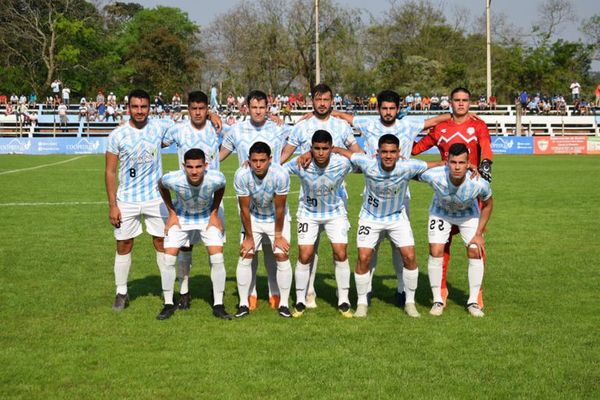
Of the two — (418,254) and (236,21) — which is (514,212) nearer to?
(418,254)

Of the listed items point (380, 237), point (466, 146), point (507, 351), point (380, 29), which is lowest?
point (507, 351)

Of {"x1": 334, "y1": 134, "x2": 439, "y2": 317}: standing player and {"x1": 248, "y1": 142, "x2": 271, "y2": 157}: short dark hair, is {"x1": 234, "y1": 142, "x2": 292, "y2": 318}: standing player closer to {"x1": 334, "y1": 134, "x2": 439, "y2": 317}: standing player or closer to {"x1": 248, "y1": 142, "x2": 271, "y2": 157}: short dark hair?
{"x1": 248, "y1": 142, "x2": 271, "y2": 157}: short dark hair

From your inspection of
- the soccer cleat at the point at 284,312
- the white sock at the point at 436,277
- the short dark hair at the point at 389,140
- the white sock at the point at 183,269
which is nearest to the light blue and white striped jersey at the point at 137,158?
the white sock at the point at 183,269

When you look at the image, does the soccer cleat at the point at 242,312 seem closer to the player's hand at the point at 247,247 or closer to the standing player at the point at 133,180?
the player's hand at the point at 247,247

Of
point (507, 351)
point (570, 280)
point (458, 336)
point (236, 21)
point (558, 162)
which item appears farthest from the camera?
point (236, 21)

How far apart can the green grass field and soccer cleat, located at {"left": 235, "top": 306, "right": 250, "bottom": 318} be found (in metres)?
0.10

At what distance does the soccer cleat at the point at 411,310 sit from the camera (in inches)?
341

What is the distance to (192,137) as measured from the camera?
30.7 ft

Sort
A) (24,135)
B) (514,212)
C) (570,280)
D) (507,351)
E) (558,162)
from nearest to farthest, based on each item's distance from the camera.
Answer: (507,351), (570,280), (514,212), (558,162), (24,135)

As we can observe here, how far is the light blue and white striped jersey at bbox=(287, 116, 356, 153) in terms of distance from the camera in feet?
30.7

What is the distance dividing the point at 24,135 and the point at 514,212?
122ft

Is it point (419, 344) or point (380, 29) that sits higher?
point (380, 29)

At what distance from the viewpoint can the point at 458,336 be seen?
7805 millimetres

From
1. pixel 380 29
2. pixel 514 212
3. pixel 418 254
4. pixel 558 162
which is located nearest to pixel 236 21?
pixel 380 29
